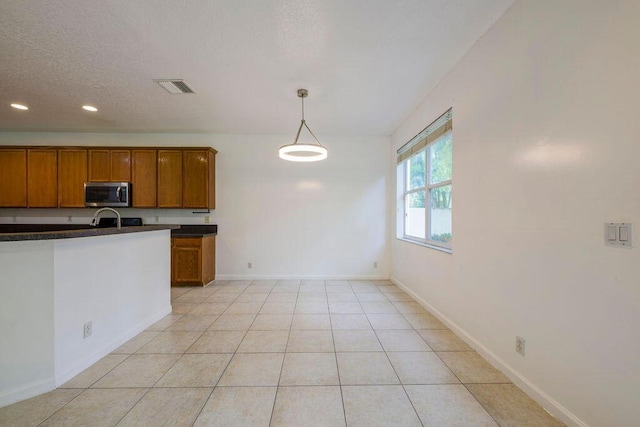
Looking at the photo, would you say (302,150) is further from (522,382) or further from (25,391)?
(25,391)

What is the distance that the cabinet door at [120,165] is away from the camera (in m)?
4.38

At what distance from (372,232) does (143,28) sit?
409 centimetres

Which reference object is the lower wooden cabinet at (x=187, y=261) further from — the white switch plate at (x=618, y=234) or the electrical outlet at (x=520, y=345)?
the white switch plate at (x=618, y=234)

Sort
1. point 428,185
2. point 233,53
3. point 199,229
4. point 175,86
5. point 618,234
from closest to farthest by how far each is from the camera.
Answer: point 618,234
point 233,53
point 175,86
point 428,185
point 199,229

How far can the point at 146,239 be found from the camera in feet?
9.02

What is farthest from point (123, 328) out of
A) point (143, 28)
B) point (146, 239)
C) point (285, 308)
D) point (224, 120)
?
point (224, 120)

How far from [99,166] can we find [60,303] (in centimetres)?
351

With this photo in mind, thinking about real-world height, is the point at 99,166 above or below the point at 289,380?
above

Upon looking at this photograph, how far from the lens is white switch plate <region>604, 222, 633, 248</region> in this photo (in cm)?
118

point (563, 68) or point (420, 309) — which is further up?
point (563, 68)

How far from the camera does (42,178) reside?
4.34m

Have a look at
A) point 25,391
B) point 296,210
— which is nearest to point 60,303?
point 25,391

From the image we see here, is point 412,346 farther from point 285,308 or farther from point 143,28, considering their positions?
point 143,28

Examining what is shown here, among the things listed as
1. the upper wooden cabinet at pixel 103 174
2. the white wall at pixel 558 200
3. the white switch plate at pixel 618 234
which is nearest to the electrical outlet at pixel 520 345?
the white wall at pixel 558 200
